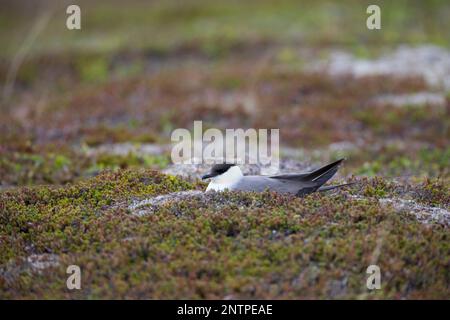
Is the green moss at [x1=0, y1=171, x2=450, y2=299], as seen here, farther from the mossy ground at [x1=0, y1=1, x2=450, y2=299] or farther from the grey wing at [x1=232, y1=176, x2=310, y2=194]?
the grey wing at [x1=232, y1=176, x2=310, y2=194]

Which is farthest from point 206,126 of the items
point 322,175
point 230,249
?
point 230,249

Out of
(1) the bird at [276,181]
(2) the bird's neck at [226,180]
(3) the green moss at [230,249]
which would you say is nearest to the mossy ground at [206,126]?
(3) the green moss at [230,249]

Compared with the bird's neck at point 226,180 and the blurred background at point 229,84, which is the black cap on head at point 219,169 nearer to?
the bird's neck at point 226,180

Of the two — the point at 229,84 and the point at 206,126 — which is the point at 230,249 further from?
the point at 229,84

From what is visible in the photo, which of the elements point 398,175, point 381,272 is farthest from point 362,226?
point 398,175

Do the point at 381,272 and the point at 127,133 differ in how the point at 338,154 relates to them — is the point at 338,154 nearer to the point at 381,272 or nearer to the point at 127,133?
the point at 127,133

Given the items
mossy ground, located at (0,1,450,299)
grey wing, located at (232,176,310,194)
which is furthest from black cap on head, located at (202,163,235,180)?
mossy ground, located at (0,1,450,299)
